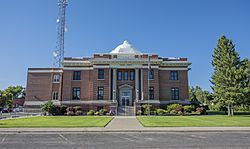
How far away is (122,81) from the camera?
47.1 metres

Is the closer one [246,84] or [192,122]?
[192,122]

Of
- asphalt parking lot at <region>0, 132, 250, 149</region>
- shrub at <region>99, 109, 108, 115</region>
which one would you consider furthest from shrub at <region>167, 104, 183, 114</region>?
asphalt parking lot at <region>0, 132, 250, 149</region>

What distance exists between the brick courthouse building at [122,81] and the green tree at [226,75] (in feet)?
30.4

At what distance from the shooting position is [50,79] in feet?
169

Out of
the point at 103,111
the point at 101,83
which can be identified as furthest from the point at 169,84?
the point at 103,111

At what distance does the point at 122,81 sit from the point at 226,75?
68.3 ft

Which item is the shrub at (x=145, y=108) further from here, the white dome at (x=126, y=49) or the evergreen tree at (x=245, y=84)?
the white dome at (x=126, y=49)

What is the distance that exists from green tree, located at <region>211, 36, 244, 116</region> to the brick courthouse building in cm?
927

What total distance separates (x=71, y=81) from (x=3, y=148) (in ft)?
128

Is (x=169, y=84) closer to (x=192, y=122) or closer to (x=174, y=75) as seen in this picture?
(x=174, y=75)

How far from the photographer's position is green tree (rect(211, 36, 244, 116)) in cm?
3525

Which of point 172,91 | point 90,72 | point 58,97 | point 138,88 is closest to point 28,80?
point 58,97

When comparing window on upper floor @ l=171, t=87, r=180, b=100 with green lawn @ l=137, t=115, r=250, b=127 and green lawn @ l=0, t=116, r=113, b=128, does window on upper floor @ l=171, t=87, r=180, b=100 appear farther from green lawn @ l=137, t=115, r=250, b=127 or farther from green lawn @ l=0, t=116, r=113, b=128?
green lawn @ l=0, t=116, r=113, b=128

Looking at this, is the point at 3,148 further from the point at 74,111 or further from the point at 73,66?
the point at 73,66
